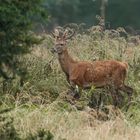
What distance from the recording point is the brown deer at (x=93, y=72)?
13.6 meters

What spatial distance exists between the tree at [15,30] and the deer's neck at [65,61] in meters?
6.02

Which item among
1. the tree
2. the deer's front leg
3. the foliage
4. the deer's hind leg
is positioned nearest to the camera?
the tree

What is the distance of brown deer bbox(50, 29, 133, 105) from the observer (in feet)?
44.8

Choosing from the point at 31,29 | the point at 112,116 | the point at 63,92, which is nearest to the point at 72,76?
the point at 63,92

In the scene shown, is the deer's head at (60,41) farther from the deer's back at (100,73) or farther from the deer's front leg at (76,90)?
the deer's front leg at (76,90)

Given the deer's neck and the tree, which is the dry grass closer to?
the deer's neck

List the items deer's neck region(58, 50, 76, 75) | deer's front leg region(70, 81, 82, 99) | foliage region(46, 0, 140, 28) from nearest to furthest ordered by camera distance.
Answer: deer's front leg region(70, 81, 82, 99), deer's neck region(58, 50, 76, 75), foliage region(46, 0, 140, 28)

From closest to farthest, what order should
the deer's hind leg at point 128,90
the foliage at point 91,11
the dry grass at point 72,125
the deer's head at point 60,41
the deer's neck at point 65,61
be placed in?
the dry grass at point 72,125 → the deer's hind leg at point 128,90 → the deer's head at point 60,41 → the deer's neck at point 65,61 → the foliage at point 91,11

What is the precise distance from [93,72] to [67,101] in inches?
40.5

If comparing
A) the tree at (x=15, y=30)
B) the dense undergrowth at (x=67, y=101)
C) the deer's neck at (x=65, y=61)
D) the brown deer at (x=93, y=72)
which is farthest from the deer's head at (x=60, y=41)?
the tree at (x=15, y=30)

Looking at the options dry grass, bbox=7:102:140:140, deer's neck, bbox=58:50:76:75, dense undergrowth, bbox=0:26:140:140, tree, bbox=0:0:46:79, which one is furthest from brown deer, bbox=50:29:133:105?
tree, bbox=0:0:46:79

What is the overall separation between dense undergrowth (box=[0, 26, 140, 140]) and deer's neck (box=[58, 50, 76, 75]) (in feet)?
1.05

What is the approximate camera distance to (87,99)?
13.1 meters

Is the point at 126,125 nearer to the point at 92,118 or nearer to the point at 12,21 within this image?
the point at 92,118
